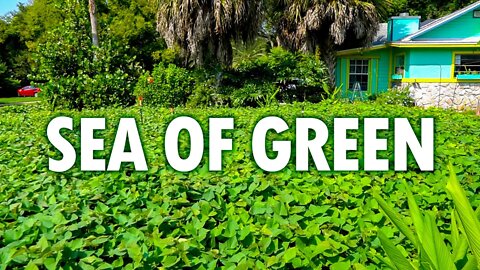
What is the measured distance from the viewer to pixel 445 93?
563 inches

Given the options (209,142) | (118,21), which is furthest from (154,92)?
(118,21)

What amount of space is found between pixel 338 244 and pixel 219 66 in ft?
37.8

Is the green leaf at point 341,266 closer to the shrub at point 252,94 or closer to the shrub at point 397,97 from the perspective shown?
the shrub at point 252,94

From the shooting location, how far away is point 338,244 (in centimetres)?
157

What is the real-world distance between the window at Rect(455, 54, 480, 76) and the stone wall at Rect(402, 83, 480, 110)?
0.54m

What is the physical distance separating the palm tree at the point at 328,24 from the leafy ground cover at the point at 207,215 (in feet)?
41.8

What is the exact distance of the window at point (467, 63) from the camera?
14.4 m

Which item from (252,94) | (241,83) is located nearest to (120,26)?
(241,83)

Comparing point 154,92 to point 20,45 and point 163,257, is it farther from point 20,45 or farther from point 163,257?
point 20,45

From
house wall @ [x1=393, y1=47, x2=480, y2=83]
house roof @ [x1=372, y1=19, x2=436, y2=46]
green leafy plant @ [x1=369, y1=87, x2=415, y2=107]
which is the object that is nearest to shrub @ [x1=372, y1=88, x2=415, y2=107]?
green leafy plant @ [x1=369, y1=87, x2=415, y2=107]

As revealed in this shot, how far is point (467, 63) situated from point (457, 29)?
123cm

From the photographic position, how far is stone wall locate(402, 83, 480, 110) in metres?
14.1

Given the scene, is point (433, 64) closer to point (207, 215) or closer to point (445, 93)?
point (445, 93)

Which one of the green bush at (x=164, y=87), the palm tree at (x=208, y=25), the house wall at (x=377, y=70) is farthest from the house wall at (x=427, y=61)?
the green bush at (x=164, y=87)
